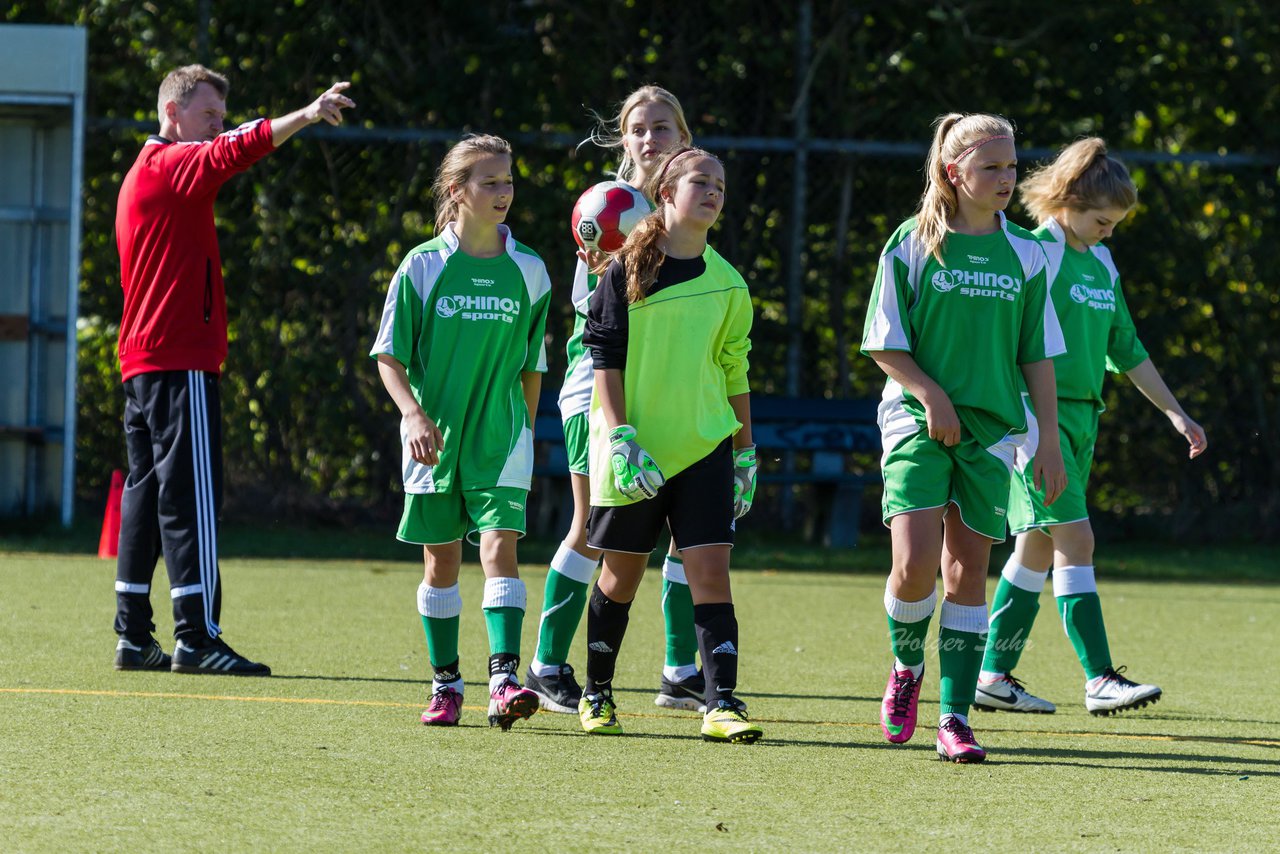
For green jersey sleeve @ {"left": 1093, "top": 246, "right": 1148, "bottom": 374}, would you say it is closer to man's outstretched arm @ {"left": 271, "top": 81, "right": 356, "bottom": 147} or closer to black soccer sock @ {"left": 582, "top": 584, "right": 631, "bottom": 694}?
black soccer sock @ {"left": 582, "top": 584, "right": 631, "bottom": 694}

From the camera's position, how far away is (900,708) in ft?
15.7

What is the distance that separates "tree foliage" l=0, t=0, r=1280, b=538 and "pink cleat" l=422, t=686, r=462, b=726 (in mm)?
6894

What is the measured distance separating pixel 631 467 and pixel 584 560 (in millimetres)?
861

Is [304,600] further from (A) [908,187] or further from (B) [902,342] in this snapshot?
(A) [908,187]

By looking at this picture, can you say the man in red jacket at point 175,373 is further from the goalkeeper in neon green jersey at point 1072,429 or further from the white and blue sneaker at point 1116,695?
the white and blue sneaker at point 1116,695

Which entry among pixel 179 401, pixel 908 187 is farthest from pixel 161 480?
pixel 908 187

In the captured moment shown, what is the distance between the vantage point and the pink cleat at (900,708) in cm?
478

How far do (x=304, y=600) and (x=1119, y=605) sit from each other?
3937 mm

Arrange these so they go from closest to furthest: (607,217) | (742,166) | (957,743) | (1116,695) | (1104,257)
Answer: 1. (957,743)
2. (607,217)
3. (1116,695)
4. (1104,257)
5. (742,166)

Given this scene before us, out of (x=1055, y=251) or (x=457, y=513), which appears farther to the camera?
(x=1055, y=251)

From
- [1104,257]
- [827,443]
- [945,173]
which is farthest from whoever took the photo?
[827,443]

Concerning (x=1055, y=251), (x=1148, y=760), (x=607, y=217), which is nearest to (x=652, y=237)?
(x=607, y=217)

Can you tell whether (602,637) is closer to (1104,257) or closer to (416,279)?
(416,279)

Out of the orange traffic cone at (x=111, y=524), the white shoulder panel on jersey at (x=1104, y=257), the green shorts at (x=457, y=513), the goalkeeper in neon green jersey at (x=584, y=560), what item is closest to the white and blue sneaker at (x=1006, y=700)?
the goalkeeper in neon green jersey at (x=584, y=560)
